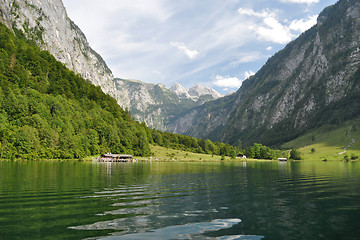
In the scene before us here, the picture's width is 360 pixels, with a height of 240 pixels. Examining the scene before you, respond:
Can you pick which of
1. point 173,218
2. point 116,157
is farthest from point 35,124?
point 173,218

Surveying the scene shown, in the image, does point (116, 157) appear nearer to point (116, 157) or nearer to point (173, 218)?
point (116, 157)

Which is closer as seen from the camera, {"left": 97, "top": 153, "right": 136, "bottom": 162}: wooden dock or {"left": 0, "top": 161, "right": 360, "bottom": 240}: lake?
{"left": 0, "top": 161, "right": 360, "bottom": 240}: lake

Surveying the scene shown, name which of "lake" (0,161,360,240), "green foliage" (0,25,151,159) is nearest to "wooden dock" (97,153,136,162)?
"green foliage" (0,25,151,159)

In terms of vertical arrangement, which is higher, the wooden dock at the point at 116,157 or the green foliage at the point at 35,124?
the green foliage at the point at 35,124

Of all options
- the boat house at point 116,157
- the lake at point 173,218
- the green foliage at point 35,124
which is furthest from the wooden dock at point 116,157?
the lake at point 173,218

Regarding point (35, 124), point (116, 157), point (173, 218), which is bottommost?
point (116, 157)

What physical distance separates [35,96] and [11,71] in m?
35.3

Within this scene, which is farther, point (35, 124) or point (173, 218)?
point (35, 124)

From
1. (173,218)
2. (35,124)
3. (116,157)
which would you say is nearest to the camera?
(173,218)

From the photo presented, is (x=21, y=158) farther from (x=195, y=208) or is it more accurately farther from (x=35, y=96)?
(x=195, y=208)

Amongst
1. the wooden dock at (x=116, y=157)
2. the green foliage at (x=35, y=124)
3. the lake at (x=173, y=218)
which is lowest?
the wooden dock at (x=116, y=157)

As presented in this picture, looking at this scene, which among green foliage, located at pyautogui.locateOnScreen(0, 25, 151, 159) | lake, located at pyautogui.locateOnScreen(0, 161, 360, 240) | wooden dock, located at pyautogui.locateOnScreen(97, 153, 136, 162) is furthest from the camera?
wooden dock, located at pyautogui.locateOnScreen(97, 153, 136, 162)

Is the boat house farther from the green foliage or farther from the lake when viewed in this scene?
the lake

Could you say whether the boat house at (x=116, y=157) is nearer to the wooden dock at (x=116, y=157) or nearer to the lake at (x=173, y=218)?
the wooden dock at (x=116, y=157)
